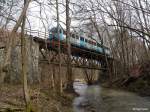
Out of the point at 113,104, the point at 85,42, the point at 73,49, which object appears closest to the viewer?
the point at 113,104

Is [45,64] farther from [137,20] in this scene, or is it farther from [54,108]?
[137,20]

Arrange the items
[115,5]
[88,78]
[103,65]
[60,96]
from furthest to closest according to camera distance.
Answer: [103,65] → [88,78] → [115,5] → [60,96]

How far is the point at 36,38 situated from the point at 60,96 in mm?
9423

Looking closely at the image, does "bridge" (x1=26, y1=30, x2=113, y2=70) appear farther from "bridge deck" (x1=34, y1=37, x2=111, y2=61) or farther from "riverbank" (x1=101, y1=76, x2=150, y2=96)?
"riverbank" (x1=101, y1=76, x2=150, y2=96)

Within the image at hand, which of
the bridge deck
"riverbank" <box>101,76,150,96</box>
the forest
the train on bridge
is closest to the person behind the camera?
the forest

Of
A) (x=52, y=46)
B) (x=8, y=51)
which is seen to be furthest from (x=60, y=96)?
(x=52, y=46)

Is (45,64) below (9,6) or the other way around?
below

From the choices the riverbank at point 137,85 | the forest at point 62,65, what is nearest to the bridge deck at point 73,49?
the forest at point 62,65

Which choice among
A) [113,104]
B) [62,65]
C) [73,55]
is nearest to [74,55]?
[73,55]

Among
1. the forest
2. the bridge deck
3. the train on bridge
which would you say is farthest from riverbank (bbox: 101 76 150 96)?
the train on bridge

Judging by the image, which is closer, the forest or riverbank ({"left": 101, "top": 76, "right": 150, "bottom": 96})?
the forest

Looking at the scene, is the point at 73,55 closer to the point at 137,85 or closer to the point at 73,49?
the point at 73,49

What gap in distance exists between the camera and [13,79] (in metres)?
19.8

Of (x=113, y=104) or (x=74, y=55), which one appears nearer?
(x=113, y=104)
